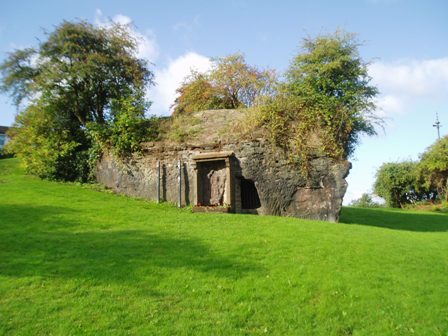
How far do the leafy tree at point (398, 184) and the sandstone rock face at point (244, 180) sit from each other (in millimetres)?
24611

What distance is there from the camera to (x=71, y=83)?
2400 centimetres

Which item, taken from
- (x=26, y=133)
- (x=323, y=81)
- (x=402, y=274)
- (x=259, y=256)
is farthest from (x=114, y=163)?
(x=402, y=274)

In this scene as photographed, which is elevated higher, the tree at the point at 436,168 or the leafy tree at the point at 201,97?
the leafy tree at the point at 201,97

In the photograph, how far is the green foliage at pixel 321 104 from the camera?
17.9 meters

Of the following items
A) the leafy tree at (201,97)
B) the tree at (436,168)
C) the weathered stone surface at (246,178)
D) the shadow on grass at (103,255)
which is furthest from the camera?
the tree at (436,168)

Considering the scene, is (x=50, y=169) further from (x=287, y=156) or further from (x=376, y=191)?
(x=376, y=191)

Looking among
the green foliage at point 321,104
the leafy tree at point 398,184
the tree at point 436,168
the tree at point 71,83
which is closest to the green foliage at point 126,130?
the tree at point 71,83

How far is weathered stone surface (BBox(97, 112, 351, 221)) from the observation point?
17.2 meters

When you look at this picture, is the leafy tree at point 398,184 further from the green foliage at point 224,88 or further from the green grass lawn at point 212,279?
the green grass lawn at point 212,279

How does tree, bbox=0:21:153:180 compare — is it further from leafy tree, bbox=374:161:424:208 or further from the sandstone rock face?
leafy tree, bbox=374:161:424:208

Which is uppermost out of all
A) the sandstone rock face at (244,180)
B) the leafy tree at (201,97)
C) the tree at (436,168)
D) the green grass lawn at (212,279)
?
the leafy tree at (201,97)

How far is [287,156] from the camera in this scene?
17797mm

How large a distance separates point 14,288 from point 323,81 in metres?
17.0

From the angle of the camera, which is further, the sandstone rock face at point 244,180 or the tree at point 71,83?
the tree at point 71,83
